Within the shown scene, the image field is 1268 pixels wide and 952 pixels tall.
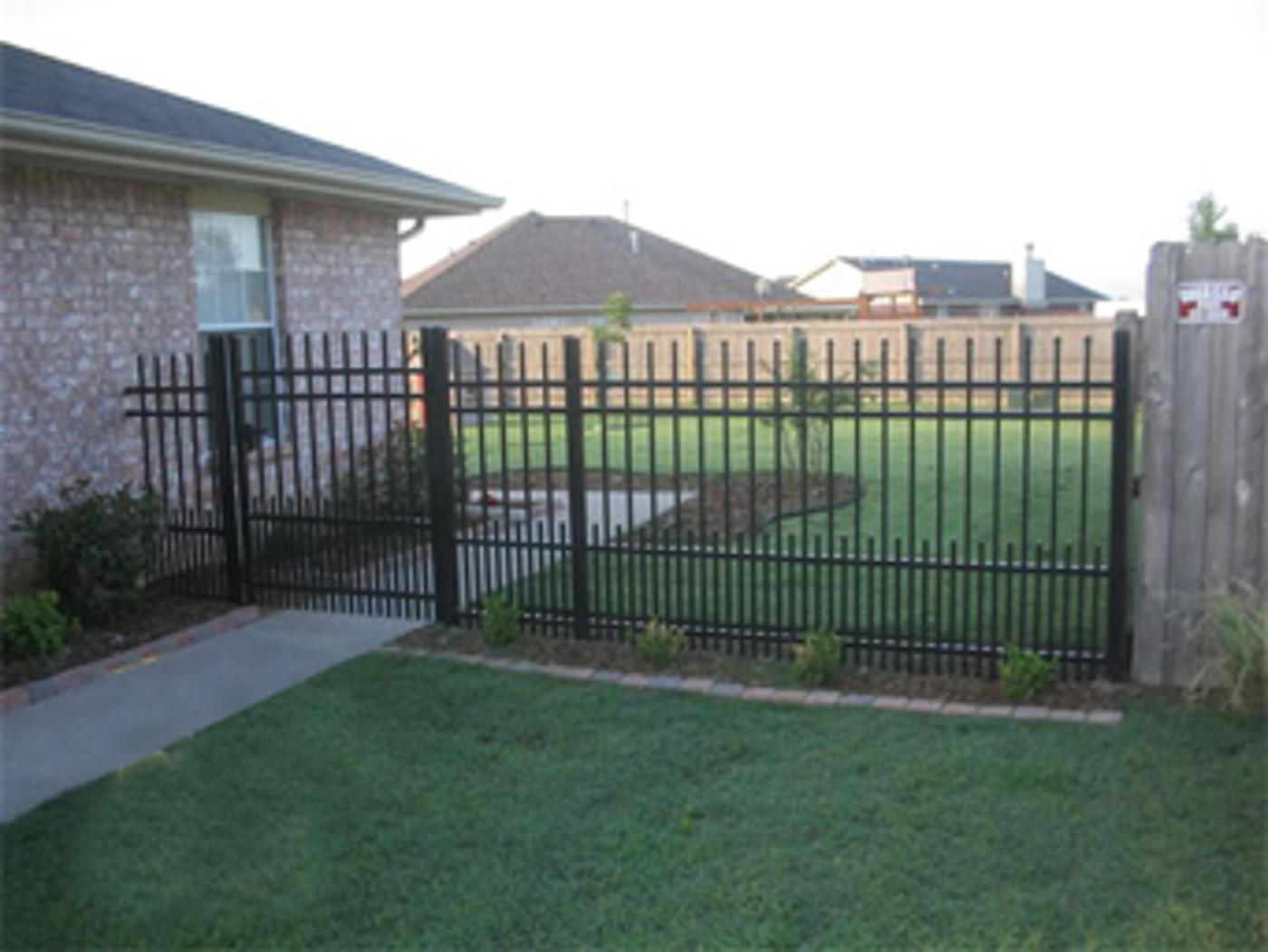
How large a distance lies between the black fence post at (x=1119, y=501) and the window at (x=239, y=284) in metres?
6.14

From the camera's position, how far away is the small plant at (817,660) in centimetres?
585

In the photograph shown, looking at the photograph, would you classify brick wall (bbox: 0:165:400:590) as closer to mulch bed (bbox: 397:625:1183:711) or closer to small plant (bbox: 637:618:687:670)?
mulch bed (bbox: 397:625:1183:711)

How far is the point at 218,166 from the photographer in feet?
27.0

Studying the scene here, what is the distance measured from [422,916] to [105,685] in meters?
3.36

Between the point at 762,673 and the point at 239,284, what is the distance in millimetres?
5899

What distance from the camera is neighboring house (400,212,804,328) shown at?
3797 cm

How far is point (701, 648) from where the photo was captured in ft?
21.2

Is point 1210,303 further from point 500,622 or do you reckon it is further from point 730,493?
point 730,493

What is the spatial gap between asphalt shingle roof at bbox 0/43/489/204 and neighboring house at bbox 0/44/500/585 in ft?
0.08

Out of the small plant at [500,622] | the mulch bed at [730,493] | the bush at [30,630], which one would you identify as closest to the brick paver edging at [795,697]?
the small plant at [500,622]

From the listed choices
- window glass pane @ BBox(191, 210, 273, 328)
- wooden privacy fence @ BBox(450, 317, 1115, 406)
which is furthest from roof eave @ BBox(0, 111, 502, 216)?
wooden privacy fence @ BBox(450, 317, 1115, 406)

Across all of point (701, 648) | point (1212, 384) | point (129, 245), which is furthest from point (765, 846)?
point (129, 245)

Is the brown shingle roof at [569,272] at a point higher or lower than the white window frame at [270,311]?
higher

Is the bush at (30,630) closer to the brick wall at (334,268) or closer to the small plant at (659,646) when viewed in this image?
the small plant at (659,646)
